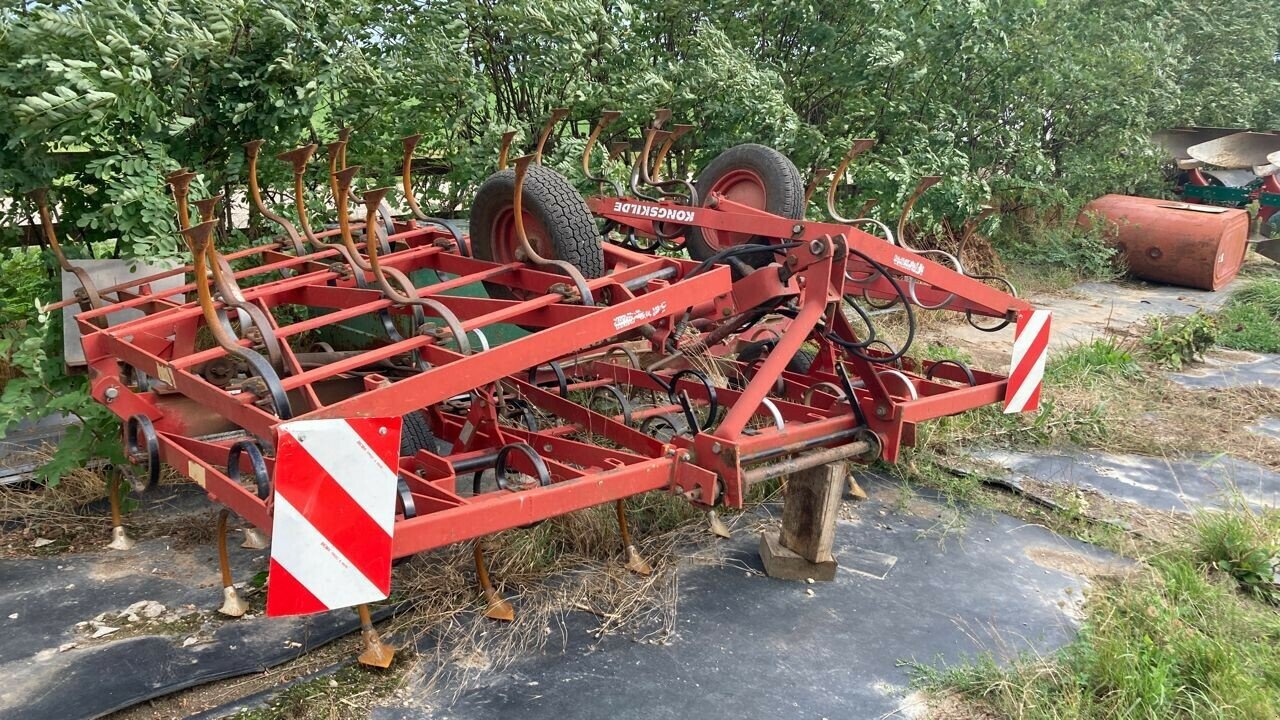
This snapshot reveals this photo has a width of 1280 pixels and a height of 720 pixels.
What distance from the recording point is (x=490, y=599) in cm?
349

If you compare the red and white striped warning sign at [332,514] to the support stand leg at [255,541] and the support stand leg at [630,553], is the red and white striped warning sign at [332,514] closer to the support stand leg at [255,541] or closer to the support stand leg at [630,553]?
the support stand leg at [630,553]

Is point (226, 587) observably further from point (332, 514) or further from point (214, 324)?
point (332, 514)

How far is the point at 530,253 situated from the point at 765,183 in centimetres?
171

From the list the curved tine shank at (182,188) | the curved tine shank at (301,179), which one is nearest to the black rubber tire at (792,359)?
the curved tine shank at (301,179)

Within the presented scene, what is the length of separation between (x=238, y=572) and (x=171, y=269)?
144 cm

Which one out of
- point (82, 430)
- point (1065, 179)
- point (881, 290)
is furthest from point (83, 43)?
point (1065, 179)

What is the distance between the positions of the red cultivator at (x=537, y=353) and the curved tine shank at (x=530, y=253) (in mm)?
18

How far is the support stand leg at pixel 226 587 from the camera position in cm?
347

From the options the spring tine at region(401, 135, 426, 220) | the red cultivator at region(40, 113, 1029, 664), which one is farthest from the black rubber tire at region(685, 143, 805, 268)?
the spring tine at region(401, 135, 426, 220)

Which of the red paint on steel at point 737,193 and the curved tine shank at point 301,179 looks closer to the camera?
the curved tine shank at point 301,179

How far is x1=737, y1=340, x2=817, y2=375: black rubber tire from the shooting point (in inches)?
201

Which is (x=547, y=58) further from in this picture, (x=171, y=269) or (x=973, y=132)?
(x=973, y=132)

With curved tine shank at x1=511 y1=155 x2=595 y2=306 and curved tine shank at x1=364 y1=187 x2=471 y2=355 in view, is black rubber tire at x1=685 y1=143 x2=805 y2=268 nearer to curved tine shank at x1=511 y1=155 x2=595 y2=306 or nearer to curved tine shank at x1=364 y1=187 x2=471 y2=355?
curved tine shank at x1=511 y1=155 x2=595 y2=306

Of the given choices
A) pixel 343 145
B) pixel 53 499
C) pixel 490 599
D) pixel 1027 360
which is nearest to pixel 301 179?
pixel 343 145
